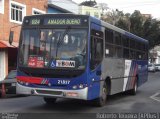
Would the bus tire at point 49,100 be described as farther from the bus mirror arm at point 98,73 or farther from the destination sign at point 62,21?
the destination sign at point 62,21

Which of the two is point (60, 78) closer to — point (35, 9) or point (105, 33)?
point (105, 33)

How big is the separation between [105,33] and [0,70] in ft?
53.7

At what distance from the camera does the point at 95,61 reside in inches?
540

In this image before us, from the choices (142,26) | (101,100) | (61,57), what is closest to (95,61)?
(61,57)

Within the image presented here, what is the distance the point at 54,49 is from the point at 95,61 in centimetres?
147

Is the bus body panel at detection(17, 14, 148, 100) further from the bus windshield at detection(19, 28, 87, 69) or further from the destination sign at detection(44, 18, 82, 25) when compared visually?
the bus windshield at detection(19, 28, 87, 69)

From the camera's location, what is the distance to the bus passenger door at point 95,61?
13.4m

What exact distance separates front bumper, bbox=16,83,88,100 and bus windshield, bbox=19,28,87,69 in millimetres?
738

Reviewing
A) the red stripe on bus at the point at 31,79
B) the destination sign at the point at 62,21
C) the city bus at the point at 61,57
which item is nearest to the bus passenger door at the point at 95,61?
the city bus at the point at 61,57

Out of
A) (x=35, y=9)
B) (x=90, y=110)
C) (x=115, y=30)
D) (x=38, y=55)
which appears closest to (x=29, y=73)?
(x=38, y=55)

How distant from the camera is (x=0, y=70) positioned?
29922 mm

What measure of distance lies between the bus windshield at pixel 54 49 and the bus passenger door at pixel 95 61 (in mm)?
462

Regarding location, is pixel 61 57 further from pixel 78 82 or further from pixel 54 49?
pixel 78 82

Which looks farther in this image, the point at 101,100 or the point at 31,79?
the point at 101,100
